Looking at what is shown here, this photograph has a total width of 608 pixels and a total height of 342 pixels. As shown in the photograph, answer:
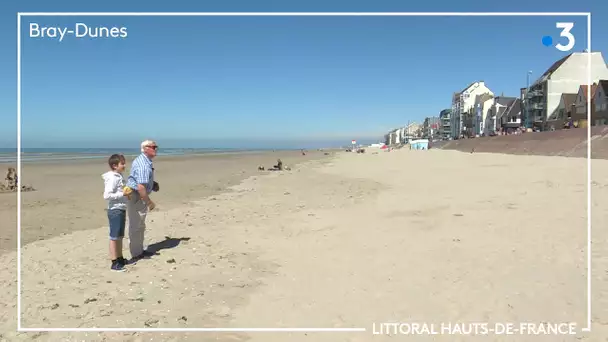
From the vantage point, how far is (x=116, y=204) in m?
6.39

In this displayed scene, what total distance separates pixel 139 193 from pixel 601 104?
70.9 meters

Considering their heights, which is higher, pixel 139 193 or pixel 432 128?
pixel 432 128

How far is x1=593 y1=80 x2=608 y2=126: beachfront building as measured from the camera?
2339 inches

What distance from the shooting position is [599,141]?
3300 centimetres

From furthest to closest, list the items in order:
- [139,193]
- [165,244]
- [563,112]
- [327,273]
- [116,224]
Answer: [563,112], [165,244], [139,193], [116,224], [327,273]

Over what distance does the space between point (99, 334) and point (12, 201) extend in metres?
13.6

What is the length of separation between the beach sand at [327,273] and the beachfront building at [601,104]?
59.4m

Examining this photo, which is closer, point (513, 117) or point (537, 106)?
point (537, 106)

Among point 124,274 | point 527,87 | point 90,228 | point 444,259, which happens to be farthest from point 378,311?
point 527,87

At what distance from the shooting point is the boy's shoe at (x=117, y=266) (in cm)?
626

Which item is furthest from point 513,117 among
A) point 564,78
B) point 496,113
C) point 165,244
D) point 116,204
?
point 116,204

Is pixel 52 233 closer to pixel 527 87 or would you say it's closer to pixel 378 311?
pixel 378 311

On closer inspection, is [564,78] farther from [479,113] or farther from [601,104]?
[479,113]

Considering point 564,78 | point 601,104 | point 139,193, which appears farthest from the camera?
point 564,78
